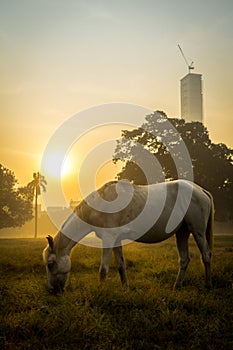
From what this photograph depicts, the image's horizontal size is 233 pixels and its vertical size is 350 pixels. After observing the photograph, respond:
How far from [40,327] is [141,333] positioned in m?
1.40

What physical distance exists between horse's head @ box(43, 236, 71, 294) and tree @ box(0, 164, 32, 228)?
49.7 meters

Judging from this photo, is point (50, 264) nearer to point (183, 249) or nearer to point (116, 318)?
point (116, 318)

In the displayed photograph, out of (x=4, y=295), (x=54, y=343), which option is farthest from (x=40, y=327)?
(x=4, y=295)

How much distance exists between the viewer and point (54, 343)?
4516mm

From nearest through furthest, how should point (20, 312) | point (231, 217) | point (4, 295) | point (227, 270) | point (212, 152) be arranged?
point (20, 312) < point (4, 295) < point (227, 270) < point (212, 152) < point (231, 217)

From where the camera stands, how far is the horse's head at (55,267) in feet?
25.1

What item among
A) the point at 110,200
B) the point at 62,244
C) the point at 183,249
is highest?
the point at 110,200

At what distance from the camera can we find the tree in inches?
2194

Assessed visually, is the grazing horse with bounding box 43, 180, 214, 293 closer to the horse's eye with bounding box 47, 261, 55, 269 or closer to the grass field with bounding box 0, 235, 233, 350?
the horse's eye with bounding box 47, 261, 55, 269

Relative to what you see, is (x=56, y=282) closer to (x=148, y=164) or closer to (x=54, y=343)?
(x=54, y=343)

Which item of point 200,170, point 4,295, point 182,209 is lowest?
point 4,295

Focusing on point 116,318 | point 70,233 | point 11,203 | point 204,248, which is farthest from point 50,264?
point 11,203

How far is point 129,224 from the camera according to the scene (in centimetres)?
832

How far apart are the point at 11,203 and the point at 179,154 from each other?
102 feet
